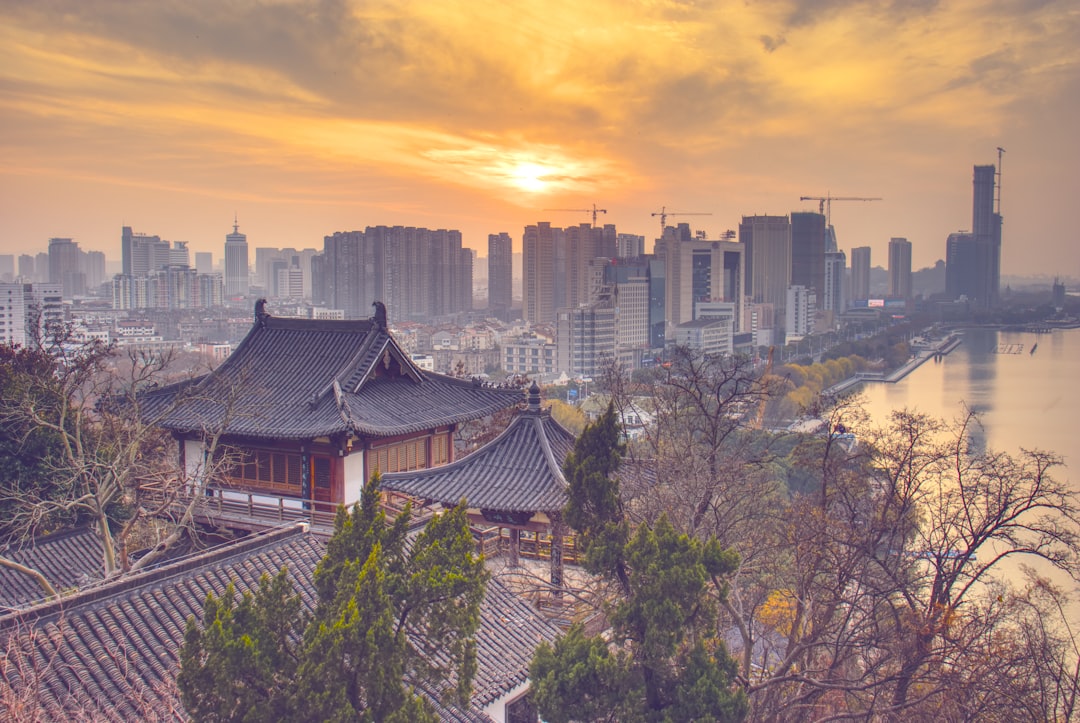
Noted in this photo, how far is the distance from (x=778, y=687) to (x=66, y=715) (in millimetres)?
8118

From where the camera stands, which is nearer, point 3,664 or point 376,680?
point 376,680

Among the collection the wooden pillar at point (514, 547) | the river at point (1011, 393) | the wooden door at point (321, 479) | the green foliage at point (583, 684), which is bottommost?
the river at point (1011, 393)

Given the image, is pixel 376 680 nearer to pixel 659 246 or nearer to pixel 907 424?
pixel 907 424

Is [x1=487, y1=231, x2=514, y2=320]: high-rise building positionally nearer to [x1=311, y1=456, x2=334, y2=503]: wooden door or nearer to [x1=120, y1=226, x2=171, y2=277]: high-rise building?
[x1=120, y1=226, x2=171, y2=277]: high-rise building

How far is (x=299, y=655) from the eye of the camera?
18.3 ft

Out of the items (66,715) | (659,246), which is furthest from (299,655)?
(659,246)

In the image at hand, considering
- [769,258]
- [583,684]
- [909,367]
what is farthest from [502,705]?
[769,258]

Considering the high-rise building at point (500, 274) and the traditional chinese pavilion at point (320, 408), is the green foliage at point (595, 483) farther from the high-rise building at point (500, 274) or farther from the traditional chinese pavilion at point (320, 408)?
the high-rise building at point (500, 274)

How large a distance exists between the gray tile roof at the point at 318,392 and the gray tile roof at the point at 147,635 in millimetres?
4589

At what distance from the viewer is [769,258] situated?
530 feet

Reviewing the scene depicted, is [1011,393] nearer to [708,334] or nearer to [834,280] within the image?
[708,334]

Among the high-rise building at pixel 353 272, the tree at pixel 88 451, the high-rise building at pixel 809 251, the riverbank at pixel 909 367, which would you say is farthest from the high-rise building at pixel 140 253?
the tree at pixel 88 451

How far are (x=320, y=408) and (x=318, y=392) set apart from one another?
57cm

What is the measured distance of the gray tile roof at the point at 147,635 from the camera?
21.6ft
